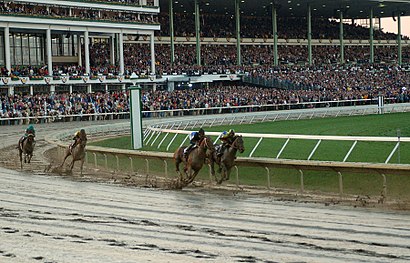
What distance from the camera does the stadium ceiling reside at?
65250mm

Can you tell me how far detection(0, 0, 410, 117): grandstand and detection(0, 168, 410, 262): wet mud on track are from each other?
97.1 ft

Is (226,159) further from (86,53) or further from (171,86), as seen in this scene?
(171,86)

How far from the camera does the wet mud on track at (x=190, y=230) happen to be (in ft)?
24.4

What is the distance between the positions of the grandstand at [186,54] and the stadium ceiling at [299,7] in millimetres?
118

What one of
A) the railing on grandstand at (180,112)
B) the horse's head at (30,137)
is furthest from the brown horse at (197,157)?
the railing on grandstand at (180,112)

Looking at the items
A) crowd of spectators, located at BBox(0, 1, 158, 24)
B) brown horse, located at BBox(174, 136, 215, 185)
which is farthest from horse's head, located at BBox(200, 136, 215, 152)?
crowd of spectators, located at BBox(0, 1, 158, 24)

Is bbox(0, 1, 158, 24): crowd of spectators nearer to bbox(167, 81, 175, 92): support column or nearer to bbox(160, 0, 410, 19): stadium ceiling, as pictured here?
bbox(167, 81, 175, 92): support column

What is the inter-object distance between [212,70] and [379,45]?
2922cm

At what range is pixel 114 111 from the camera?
140ft

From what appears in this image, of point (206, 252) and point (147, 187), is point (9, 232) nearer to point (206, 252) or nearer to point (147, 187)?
point (206, 252)

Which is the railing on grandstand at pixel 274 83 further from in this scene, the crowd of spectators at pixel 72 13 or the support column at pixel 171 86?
the crowd of spectators at pixel 72 13

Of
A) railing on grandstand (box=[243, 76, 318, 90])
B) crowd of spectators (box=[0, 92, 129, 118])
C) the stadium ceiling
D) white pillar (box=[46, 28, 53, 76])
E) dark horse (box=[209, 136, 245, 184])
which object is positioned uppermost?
the stadium ceiling

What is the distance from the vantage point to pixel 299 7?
2778 inches

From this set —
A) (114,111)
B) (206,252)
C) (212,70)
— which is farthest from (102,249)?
(212,70)
